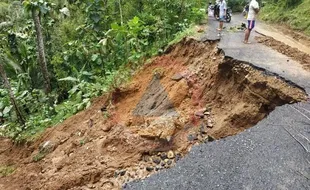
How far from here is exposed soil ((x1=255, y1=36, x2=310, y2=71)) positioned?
7512mm

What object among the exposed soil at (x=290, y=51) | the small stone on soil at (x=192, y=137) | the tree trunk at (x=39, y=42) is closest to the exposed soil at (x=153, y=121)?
the small stone on soil at (x=192, y=137)

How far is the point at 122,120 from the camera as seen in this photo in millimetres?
7621

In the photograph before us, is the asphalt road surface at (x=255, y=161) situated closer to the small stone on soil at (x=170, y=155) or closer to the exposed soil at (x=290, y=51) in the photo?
the small stone on soil at (x=170, y=155)

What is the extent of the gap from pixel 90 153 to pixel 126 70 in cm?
357

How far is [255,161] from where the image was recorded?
4426mm

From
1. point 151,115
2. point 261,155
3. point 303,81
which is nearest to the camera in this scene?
point 261,155

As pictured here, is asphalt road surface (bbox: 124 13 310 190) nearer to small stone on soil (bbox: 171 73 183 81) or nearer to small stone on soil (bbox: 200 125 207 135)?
small stone on soil (bbox: 200 125 207 135)

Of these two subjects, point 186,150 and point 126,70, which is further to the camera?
point 126,70

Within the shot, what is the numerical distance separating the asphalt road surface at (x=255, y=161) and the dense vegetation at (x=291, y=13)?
8.86 metres

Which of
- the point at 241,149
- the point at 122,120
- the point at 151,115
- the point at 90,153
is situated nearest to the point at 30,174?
the point at 90,153

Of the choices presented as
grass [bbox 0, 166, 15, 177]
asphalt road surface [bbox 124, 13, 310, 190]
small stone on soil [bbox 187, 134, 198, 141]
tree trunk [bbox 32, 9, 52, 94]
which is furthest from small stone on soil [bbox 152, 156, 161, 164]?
tree trunk [bbox 32, 9, 52, 94]

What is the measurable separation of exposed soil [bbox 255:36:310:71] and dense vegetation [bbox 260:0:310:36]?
3984 millimetres

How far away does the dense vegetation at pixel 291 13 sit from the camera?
44.1 feet

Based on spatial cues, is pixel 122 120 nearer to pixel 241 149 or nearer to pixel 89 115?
pixel 89 115
